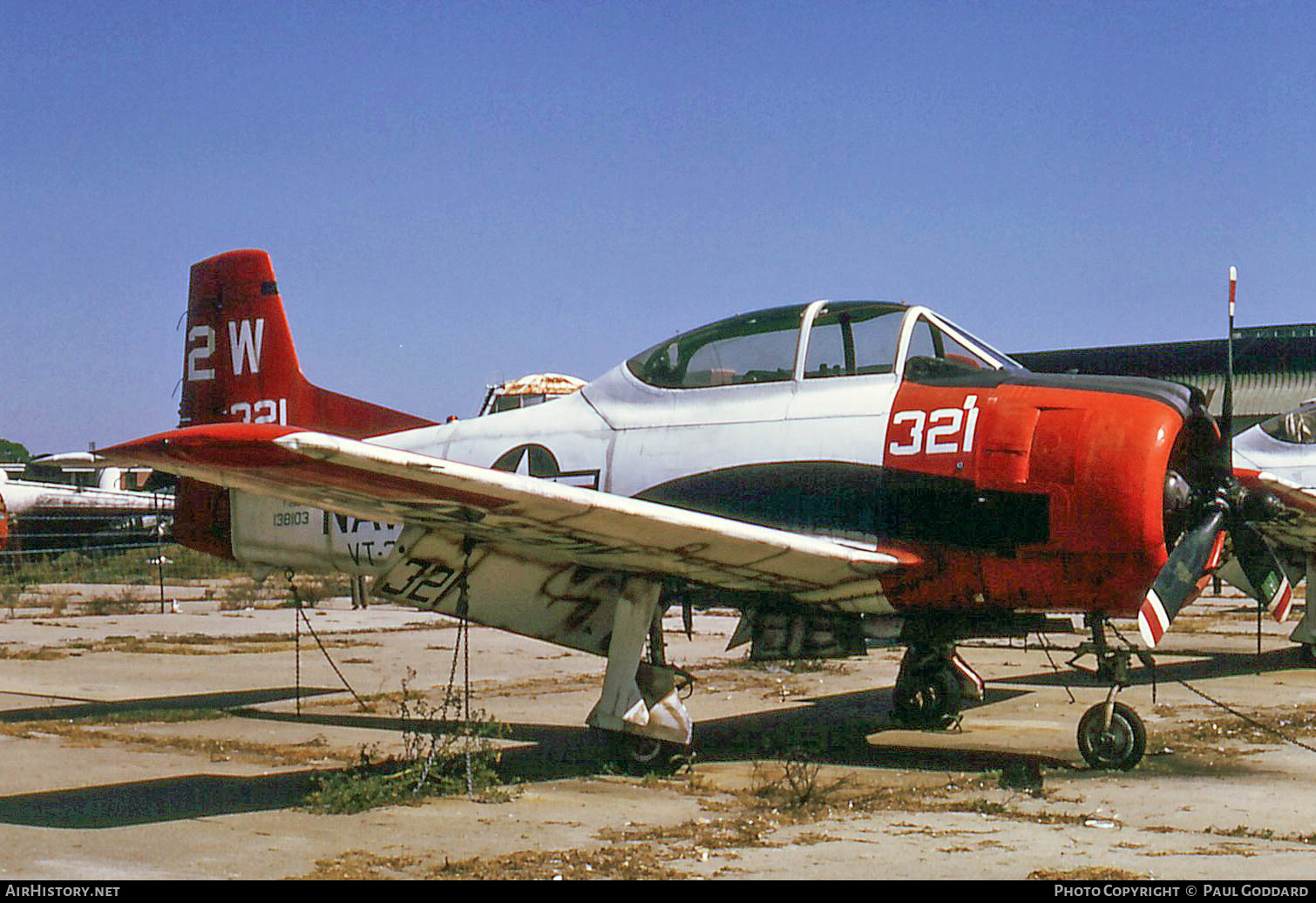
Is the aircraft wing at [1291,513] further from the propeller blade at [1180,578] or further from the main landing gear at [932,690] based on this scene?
the main landing gear at [932,690]

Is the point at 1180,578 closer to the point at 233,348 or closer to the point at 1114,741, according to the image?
the point at 1114,741

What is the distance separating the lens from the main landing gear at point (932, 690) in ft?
30.1

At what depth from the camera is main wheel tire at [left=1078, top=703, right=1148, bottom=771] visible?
7.20 metres

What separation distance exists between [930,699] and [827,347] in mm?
2854

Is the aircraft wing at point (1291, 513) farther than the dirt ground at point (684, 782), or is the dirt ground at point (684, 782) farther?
the aircraft wing at point (1291, 513)

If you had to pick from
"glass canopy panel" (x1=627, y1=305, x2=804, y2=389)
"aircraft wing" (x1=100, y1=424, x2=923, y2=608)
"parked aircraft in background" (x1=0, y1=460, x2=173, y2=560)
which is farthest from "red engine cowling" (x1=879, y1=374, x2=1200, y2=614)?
"parked aircraft in background" (x1=0, y1=460, x2=173, y2=560)

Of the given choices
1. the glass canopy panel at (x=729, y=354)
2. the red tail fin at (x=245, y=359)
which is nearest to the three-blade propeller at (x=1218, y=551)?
the glass canopy panel at (x=729, y=354)

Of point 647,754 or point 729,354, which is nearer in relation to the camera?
point 647,754

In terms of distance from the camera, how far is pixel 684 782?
7.19 m

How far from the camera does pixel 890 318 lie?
7.71 m

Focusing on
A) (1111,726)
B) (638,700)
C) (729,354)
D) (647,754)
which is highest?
(729,354)

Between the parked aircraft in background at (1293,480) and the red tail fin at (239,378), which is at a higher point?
the red tail fin at (239,378)

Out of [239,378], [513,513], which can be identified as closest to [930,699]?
[513,513]

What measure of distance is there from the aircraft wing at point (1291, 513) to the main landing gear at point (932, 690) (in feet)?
7.64
